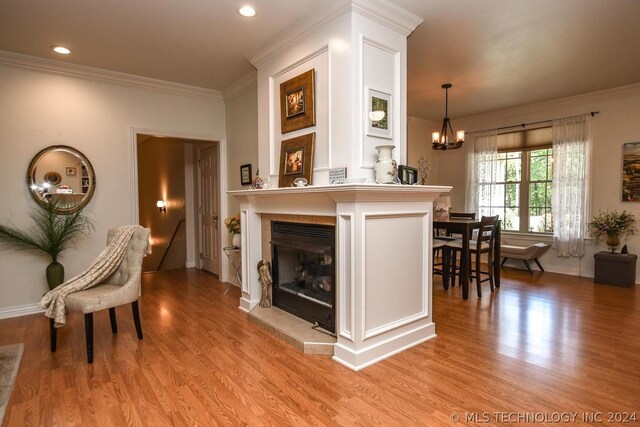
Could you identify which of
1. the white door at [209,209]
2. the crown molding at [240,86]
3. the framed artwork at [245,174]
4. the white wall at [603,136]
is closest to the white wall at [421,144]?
the white wall at [603,136]

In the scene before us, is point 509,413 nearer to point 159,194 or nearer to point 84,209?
point 84,209

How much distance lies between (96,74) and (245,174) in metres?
1.98

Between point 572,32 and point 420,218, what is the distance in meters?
2.21

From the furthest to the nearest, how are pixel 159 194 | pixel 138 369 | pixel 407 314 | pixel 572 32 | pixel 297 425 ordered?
1. pixel 159 194
2. pixel 572 32
3. pixel 407 314
4. pixel 138 369
5. pixel 297 425

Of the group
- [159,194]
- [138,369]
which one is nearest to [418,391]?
[138,369]

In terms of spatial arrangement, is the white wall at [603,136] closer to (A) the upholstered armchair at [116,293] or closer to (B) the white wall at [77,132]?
(B) the white wall at [77,132]

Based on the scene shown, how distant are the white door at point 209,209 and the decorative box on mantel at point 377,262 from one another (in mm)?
2610

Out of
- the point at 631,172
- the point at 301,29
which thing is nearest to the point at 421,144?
the point at 631,172

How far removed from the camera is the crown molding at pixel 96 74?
362cm

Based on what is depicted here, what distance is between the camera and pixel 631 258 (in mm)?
4629

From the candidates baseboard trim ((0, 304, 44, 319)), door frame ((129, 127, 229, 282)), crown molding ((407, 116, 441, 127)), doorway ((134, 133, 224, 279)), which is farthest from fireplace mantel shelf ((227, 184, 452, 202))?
crown molding ((407, 116, 441, 127))

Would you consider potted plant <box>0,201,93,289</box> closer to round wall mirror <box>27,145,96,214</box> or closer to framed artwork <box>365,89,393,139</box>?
round wall mirror <box>27,145,96,214</box>

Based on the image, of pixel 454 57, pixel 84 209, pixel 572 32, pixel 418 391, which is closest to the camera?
pixel 418 391

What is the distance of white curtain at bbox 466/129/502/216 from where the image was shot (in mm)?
6227
